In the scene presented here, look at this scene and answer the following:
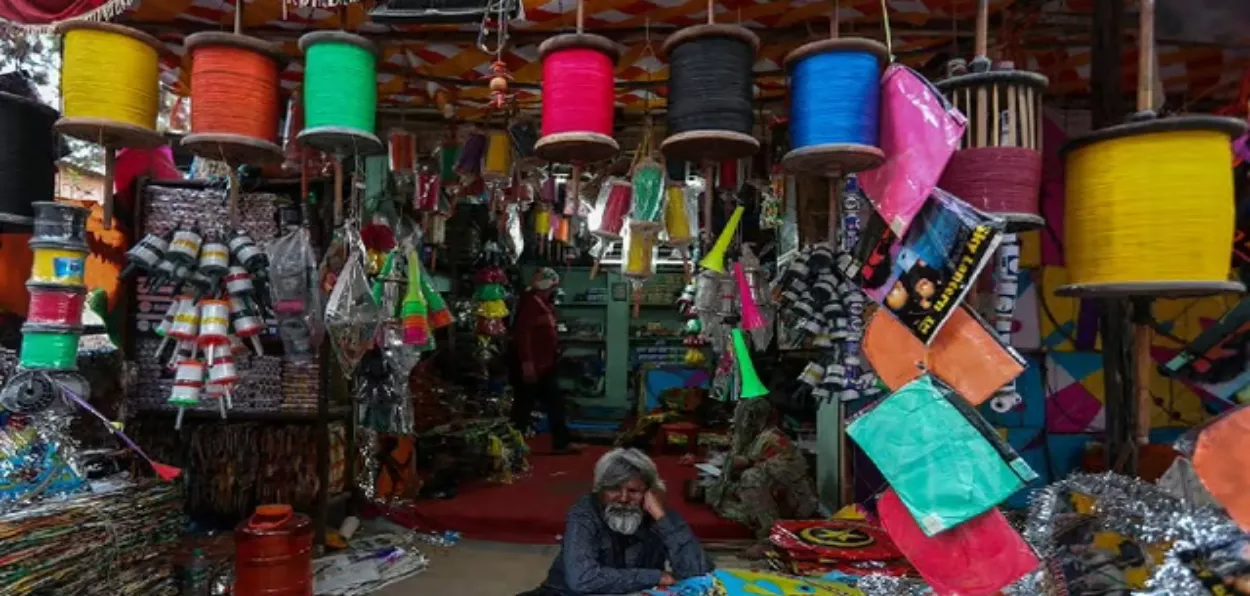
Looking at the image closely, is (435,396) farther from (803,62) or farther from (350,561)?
(803,62)

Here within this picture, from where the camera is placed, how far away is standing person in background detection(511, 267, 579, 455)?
7.48 m

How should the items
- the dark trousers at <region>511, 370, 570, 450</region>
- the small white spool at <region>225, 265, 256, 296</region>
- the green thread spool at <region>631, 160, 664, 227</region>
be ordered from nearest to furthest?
the small white spool at <region>225, 265, 256, 296</region>, the green thread spool at <region>631, 160, 664, 227</region>, the dark trousers at <region>511, 370, 570, 450</region>

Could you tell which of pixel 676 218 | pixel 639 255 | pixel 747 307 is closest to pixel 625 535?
pixel 747 307

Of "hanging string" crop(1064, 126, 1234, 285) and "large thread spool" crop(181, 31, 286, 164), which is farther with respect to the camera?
"large thread spool" crop(181, 31, 286, 164)

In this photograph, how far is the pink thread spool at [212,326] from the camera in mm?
2707

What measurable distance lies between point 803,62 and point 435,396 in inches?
197

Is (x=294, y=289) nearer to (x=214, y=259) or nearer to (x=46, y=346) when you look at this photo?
(x=214, y=259)

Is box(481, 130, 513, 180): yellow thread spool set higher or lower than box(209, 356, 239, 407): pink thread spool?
higher

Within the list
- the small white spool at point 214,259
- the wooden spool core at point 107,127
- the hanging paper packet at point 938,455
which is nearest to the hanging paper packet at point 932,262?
the hanging paper packet at point 938,455

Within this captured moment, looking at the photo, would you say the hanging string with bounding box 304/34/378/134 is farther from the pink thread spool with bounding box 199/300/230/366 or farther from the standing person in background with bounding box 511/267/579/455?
Result: the standing person in background with bounding box 511/267/579/455

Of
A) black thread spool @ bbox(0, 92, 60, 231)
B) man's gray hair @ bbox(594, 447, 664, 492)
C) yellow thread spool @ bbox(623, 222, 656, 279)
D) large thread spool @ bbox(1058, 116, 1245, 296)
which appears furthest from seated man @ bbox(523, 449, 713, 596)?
black thread spool @ bbox(0, 92, 60, 231)

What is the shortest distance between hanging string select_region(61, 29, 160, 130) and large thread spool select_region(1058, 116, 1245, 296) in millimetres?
2573

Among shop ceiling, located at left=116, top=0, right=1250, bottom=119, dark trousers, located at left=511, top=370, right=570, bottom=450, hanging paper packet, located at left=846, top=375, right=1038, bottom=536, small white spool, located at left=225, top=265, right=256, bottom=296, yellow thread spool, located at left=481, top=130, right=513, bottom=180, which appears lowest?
dark trousers, located at left=511, top=370, right=570, bottom=450

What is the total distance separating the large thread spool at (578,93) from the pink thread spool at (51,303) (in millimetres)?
1756
